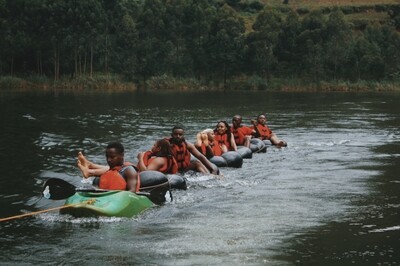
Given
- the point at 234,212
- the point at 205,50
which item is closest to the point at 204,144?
the point at 234,212

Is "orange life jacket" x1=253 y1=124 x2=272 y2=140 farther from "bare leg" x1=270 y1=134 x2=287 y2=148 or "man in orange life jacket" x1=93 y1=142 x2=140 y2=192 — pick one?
"man in orange life jacket" x1=93 y1=142 x2=140 y2=192

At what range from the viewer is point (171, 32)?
75.2m

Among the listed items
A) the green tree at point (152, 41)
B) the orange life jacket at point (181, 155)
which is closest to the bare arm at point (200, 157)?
the orange life jacket at point (181, 155)

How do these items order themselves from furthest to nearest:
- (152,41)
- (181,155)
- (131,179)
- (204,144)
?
1. (152,41)
2. (204,144)
3. (181,155)
4. (131,179)

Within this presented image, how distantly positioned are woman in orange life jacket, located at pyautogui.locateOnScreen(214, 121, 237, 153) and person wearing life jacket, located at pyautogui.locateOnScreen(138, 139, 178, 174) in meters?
4.16

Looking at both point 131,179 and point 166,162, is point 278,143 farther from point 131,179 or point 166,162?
point 131,179

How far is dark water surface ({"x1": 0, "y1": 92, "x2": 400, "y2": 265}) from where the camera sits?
8.80 metres

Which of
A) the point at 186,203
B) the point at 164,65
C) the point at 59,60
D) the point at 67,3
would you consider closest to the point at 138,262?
the point at 186,203

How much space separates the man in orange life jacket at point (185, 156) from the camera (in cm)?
1459

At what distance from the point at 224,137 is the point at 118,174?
7901mm

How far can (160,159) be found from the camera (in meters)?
14.1

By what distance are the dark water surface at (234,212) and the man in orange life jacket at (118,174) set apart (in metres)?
0.64

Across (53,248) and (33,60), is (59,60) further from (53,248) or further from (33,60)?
(53,248)

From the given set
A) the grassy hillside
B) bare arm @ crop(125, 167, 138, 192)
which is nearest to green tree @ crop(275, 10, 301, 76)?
the grassy hillside
